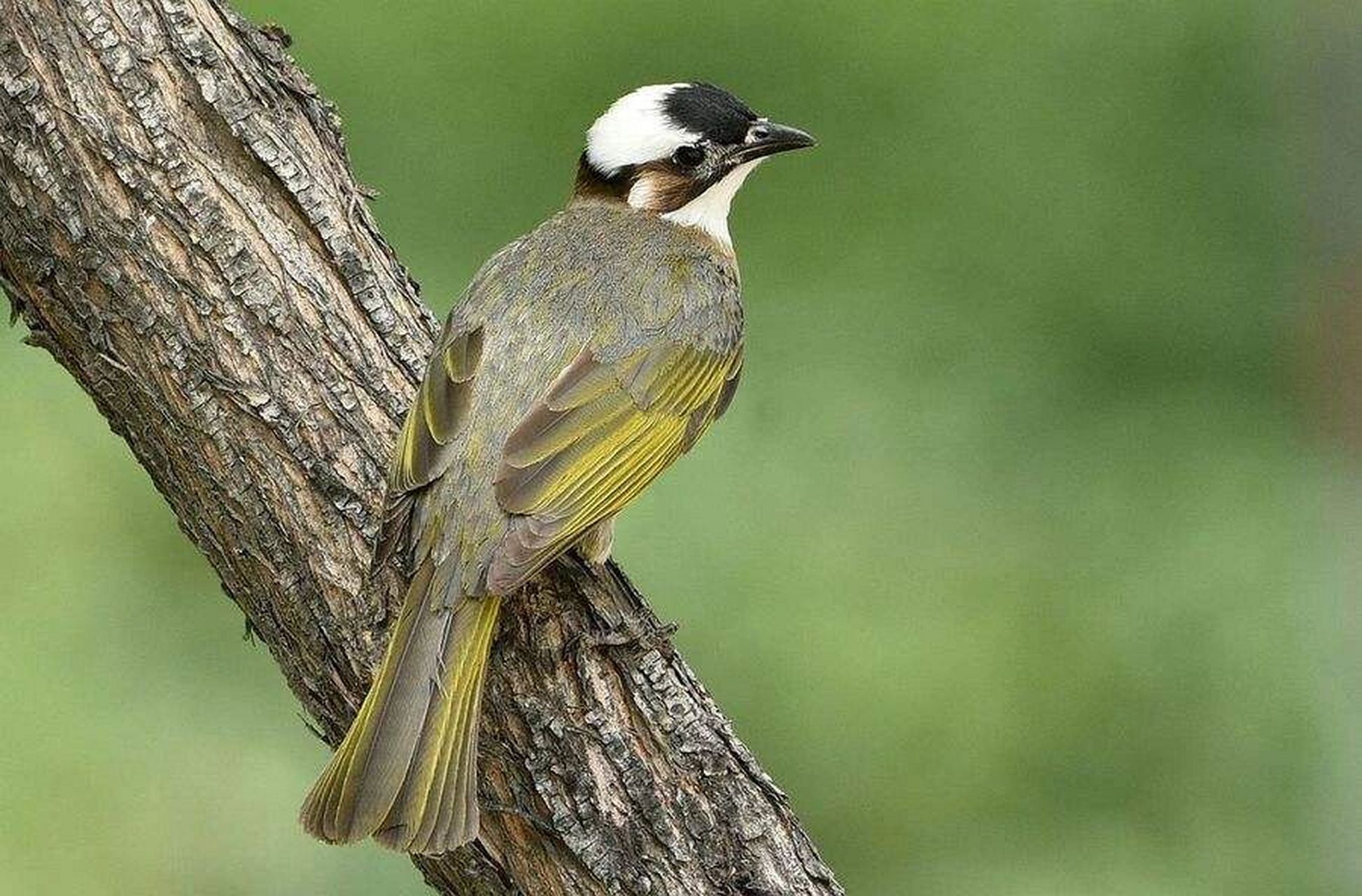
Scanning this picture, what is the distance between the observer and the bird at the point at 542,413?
3467mm

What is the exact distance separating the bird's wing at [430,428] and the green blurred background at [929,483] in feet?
7.67

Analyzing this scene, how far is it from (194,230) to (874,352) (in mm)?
4311

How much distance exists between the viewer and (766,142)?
482 cm

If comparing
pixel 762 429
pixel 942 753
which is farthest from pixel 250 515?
pixel 762 429

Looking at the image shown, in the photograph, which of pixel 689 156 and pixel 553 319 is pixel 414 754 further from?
pixel 689 156

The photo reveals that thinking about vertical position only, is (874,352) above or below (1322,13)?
below

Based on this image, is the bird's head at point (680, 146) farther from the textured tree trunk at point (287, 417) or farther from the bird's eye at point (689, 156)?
the textured tree trunk at point (287, 417)

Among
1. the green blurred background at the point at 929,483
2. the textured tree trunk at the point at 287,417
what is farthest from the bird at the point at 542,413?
the green blurred background at the point at 929,483

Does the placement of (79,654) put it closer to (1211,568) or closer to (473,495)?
(473,495)

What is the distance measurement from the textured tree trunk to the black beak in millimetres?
1235


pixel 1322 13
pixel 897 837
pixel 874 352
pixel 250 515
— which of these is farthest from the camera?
pixel 1322 13

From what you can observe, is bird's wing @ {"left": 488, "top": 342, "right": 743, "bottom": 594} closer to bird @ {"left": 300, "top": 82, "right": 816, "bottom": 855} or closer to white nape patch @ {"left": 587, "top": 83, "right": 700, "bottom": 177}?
bird @ {"left": 300, "top": 82, "right": 816, "bottom": 855}

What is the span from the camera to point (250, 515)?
3674mm

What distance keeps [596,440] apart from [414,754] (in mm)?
856
